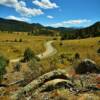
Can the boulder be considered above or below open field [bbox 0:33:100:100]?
above

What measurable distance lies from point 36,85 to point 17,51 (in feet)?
300

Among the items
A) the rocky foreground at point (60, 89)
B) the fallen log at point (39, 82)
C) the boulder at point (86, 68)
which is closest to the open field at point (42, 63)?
the rocky foreground at point (60, 89)

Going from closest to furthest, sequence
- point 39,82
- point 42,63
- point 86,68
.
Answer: point 39,82, point 86,68, point 42,63

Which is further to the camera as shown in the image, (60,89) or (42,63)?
(42,63)

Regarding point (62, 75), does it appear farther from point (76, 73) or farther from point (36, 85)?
point (76, 73)

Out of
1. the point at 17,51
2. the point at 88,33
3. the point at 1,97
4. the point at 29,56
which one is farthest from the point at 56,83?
the point at 88,33

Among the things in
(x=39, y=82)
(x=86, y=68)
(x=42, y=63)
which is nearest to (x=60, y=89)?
(x=39, y=82)

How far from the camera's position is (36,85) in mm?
16234

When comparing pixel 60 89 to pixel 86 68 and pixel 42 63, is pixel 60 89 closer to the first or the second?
pixel 86 68

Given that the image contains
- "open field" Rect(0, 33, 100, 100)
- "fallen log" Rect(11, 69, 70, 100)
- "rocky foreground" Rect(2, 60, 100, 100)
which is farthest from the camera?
"open field" Rect(0, 33, 100, 100)

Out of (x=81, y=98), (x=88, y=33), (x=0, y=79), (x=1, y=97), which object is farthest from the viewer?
(x=88, y=33)

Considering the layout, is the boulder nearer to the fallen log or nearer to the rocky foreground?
the rocky foreground

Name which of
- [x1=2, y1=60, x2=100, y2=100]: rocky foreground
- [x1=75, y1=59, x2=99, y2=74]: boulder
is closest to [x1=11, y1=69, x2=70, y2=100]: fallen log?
[x1=2, y1=60, x2=100, y2=100]: rocky foreground

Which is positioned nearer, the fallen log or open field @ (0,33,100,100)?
the fallen log
